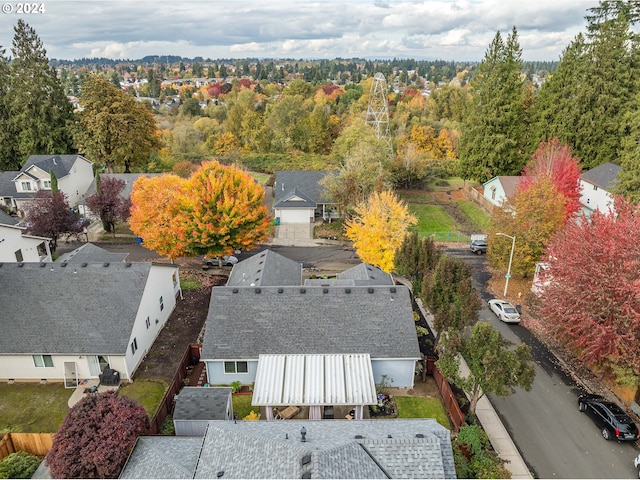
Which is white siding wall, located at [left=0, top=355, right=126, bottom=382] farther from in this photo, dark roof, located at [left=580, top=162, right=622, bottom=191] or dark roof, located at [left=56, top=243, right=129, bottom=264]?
dark roof, located at [left=580, top=162, right=622, bottom=191]

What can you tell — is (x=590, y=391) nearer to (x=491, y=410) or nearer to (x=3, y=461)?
(x=491, y=410)

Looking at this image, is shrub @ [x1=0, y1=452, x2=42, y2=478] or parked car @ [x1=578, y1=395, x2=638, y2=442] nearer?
shrub @ [x1=0, y1=452, x2=42, y2=478]

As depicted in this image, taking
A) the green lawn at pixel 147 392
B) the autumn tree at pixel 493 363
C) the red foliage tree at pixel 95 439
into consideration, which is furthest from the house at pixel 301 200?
the red foliage tree at pixel 95 439

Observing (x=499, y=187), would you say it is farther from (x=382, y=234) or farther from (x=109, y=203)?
(x=109, y=203)

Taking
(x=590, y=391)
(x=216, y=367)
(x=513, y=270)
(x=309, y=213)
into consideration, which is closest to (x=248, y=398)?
(x=216, y=367)

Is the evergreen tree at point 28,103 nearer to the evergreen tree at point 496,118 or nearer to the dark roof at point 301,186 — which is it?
the dark roof at point 301,186

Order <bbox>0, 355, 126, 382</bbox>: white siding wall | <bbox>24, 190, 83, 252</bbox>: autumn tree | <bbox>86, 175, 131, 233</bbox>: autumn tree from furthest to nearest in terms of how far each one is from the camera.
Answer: <bbox>86, 175, 131, 233</bbox>: autumn tree
<bbox>24, 190, 83, 252</bbox>: autumn tree
<bbox>0, 355, 126, 382</bbox>: white siding wall

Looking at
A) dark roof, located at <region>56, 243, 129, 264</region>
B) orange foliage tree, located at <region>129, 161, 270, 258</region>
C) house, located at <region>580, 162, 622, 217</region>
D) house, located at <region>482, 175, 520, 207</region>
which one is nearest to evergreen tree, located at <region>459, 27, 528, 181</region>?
house, located at <region>482, 175, 520, 207</region>
